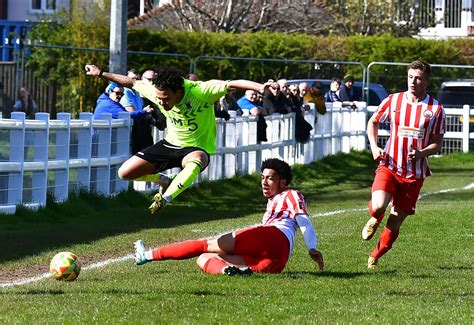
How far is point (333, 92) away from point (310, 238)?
21.3 m

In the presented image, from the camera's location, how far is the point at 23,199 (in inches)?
696

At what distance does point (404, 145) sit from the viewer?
12.4 metres

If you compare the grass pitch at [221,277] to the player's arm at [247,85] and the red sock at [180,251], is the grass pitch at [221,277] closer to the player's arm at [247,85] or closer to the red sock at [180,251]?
the red sock at [180,251]

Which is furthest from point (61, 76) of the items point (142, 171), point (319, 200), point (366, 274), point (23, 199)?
Answer: point (366, 274)

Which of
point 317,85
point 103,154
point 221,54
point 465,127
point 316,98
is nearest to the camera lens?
point 103,154

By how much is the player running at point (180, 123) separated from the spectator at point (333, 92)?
57.7 ft

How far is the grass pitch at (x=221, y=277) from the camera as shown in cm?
936

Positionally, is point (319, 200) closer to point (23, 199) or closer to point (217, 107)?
point (217, 107)

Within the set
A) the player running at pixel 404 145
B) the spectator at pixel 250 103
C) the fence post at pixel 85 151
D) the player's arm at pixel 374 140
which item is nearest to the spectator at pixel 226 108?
the spectator at pixel 250 103

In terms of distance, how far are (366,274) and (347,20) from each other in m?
36.3

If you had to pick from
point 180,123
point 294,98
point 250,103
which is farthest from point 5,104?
point 180,123

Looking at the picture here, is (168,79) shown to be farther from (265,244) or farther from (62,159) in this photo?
(62,159)

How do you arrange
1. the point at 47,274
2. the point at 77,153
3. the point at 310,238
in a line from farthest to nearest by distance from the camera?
the point at 77,153 < the point at 47,274 < the point at 310,238

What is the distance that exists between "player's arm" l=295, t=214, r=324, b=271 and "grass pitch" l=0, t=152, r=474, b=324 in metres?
0.20
